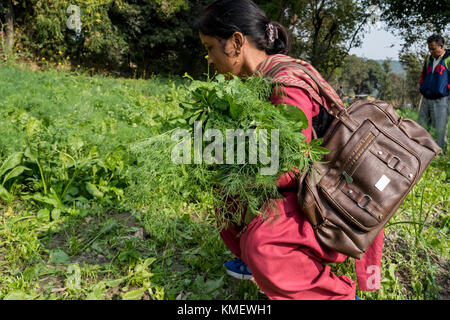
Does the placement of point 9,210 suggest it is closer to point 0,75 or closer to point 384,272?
point 384,272

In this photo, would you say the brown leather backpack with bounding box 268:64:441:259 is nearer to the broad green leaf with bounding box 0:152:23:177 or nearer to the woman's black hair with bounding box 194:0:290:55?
the woman's black hair with bounding box 194:0:290:55

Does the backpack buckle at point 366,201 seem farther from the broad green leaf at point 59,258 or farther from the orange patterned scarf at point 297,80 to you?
the broad green leaf at point 59,258

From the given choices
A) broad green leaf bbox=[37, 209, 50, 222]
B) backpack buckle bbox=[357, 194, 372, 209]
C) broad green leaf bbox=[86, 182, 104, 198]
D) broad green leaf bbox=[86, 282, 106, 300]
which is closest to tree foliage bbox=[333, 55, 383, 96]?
broad green leaf bbox=[86, 182, 104, 198]

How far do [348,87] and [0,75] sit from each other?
57.9 m

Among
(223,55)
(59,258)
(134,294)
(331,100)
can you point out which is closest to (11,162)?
(59,258)

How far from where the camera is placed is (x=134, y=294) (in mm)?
1722

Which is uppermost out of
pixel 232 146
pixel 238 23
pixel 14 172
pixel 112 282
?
pixel 238 23

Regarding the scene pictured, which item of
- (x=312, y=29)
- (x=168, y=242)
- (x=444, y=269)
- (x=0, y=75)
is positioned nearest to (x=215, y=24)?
(x=168, y=242)

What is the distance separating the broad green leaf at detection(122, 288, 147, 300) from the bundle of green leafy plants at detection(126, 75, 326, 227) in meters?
0.62

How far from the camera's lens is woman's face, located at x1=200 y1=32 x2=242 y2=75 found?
5.32 feet

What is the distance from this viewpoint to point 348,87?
56781 mm

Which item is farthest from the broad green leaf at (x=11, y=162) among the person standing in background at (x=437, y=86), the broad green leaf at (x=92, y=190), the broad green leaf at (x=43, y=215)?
the person standing in background at (x=437, y=86)

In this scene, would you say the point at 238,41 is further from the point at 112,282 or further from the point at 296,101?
the point at 112,282

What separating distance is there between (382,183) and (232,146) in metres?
0.62
